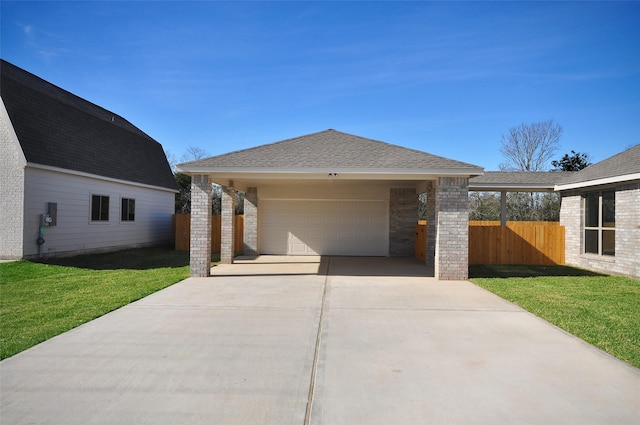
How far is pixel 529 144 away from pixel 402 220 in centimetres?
2259

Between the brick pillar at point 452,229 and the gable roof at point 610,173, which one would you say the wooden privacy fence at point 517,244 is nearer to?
the gable roof at point 610,173

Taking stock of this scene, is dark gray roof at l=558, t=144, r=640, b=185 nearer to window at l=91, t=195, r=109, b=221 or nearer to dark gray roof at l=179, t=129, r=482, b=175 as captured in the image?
dark gray roof at l=179, t=129, r=482, b=175

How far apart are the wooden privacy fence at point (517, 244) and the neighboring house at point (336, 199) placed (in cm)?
222

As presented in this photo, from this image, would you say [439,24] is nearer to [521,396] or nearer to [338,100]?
[338,100]

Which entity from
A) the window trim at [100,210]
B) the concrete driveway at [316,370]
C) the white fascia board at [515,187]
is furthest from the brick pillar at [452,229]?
the window trim at [100,210]

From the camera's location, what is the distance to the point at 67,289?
8609mm

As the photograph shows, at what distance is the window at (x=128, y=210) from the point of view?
17359 millimetres

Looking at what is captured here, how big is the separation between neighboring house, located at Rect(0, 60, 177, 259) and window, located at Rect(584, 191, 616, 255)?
17834mm

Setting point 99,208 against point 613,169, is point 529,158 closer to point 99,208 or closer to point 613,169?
point 613,169

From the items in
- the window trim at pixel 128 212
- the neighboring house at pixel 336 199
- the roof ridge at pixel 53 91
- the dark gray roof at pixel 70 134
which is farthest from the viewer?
the window trim at pixel 128 212

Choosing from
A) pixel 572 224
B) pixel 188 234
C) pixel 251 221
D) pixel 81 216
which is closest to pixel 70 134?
pixel 81 216

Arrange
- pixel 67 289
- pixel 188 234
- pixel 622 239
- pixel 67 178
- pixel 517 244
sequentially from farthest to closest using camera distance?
pixel 188 234 < pixel 517 244 < pixel 67 178 < pixel 622 239 < pixel 67 289


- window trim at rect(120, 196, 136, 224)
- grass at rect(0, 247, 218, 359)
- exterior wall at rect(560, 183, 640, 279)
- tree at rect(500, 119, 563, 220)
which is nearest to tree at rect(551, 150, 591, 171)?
tree at rect(500, 119, 563, 220)

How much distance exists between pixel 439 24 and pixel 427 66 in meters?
4.22
